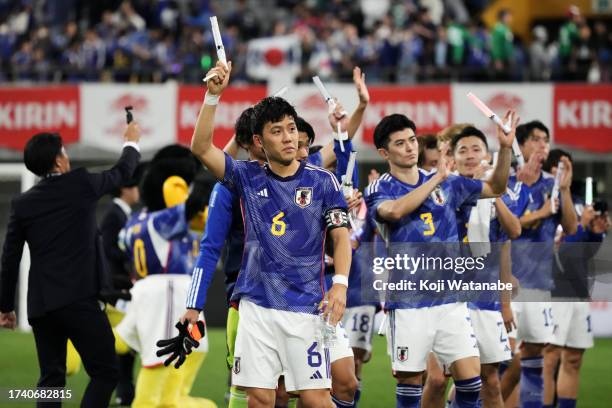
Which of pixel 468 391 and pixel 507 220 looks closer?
pixel 468 391

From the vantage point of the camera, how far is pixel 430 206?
739 centimetres

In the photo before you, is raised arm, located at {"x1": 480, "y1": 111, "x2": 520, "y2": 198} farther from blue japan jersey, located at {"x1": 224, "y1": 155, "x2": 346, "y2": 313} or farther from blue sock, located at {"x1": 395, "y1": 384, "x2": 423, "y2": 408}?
Result: blue japan jersey, located at {"x1": 224, "y1": 155, "x2": 346, "y2": 313}

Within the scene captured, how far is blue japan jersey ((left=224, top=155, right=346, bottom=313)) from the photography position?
620cm

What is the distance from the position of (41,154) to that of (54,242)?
576 millimetres

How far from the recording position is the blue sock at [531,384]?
29.3ft

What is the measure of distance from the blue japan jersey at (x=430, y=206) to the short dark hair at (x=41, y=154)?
6.80ft

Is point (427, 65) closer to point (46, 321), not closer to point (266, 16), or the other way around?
point (266, 16)

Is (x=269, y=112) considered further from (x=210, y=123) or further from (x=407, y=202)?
(x=407, y=202)

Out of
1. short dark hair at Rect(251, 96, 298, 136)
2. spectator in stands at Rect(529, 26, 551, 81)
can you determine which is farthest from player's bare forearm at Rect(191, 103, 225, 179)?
spectator in stands at Rect(529, 26, 551, 81)

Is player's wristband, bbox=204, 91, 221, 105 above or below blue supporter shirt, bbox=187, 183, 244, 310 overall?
above

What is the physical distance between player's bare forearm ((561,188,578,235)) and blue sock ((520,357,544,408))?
1090 mm

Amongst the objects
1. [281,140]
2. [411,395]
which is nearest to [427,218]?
[411,395]

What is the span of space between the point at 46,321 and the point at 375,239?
2284mm

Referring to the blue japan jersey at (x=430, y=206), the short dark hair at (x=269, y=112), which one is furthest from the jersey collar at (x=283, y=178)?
the blue japan jersey at (x=430, y=206)
